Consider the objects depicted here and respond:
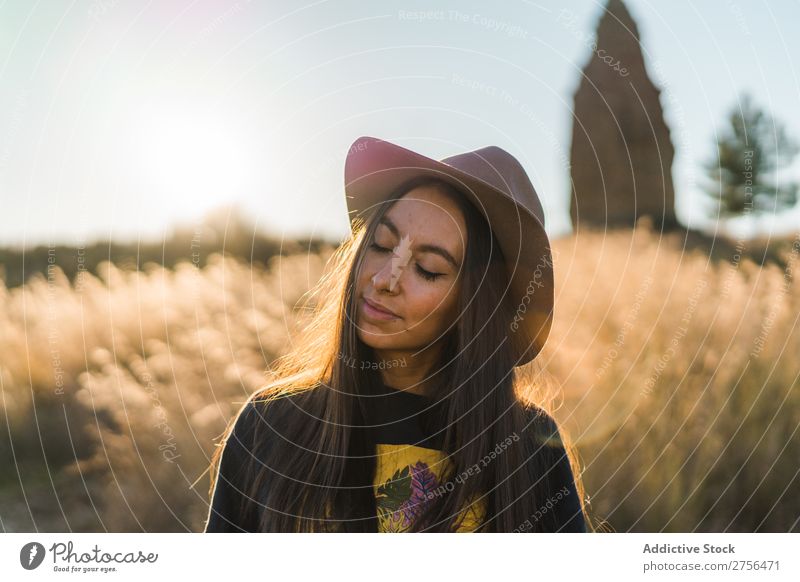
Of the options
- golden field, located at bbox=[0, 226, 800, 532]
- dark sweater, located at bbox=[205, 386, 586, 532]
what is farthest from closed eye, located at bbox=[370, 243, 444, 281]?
golden field, located at bbox=[0, 226, 800, 532]

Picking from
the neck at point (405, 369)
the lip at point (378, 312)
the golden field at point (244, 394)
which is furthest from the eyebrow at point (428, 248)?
the golden field at point (244, 394)

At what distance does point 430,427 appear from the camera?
2.81 meters

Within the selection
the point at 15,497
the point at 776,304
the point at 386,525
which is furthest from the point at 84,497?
the point at 776,304

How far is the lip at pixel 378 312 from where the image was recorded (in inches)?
108

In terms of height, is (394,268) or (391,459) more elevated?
(394,268)

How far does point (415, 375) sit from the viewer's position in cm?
288

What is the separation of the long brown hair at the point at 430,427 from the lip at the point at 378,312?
0.06 m

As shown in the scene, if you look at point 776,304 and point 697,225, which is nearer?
point 776,304

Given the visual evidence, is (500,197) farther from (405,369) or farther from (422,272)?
(405,369)

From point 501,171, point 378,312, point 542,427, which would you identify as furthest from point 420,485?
point 501,171

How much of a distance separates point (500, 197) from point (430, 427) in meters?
0.82

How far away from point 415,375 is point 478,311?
0.32m
